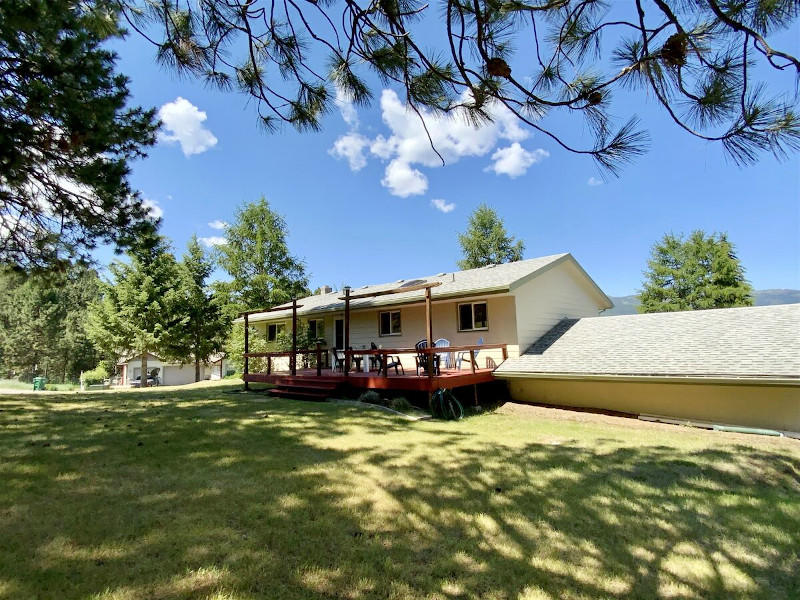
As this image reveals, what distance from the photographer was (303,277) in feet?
90.1

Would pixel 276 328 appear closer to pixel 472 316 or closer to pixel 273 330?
pixel 273 330

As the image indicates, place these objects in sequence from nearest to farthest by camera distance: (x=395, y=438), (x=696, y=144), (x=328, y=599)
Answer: (x=328, y=599), (x=696, y=144), (x=395, y=438)

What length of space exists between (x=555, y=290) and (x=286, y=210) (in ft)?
66.1

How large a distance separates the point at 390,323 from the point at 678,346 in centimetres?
902

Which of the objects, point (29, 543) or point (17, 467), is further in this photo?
point (17, 467)

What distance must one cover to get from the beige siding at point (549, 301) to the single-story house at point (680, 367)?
23.4 inches

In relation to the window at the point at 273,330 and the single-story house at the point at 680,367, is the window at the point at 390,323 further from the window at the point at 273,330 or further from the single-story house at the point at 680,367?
the window at the point at 273,330

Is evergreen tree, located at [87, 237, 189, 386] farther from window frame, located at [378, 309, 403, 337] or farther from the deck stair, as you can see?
window frame, located at [378, 309, 403, 337]

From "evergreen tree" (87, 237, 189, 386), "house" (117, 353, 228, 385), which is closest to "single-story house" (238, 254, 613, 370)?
"evergreen tree" (87, 237, 189, 386)

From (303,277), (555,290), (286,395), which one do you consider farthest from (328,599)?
(303,277)

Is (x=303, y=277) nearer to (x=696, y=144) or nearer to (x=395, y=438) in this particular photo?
(x=395, y=438)

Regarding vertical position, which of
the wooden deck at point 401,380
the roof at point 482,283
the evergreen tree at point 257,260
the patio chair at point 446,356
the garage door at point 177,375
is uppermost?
the evergreen tree at point 257,260

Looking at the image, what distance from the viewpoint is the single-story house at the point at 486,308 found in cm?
1178

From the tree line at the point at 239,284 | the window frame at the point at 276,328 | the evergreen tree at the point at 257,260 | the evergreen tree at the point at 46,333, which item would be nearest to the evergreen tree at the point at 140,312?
the tree line at the point at 239,284
